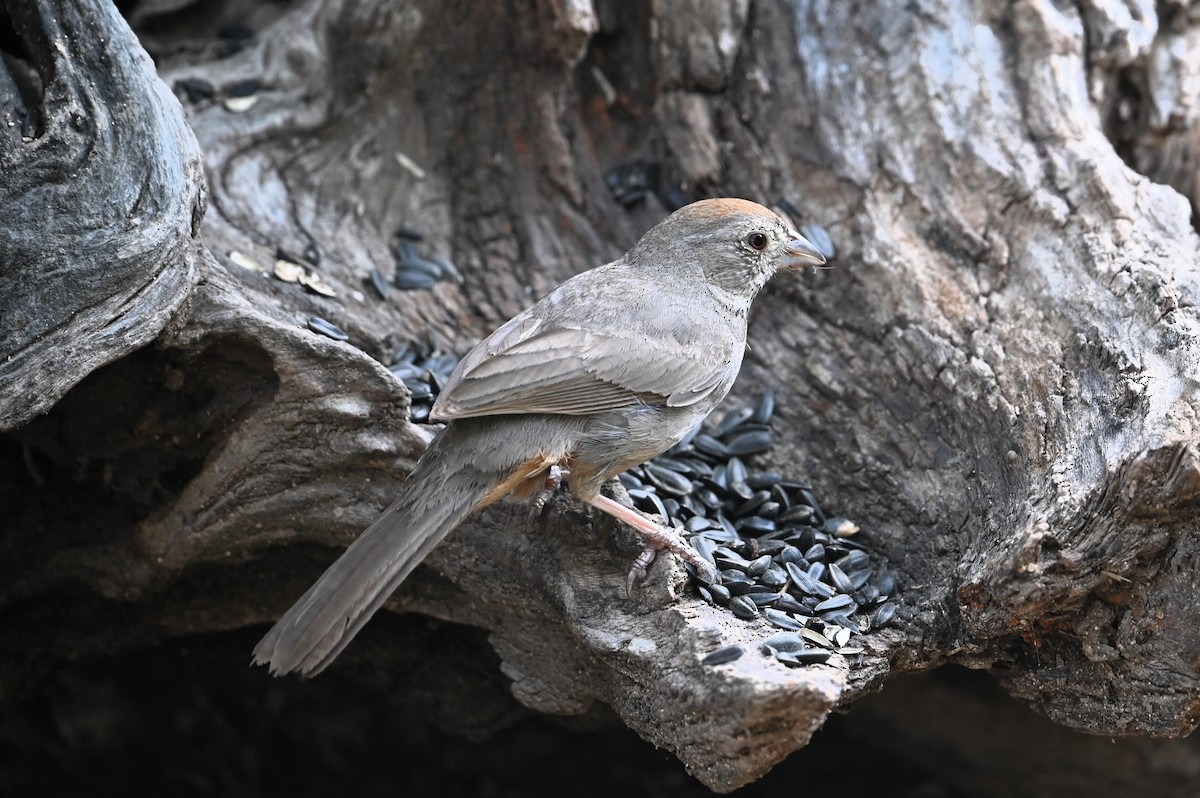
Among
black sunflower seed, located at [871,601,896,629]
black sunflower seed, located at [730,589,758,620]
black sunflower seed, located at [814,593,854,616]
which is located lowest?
black sunflower seed, located at [871,601,896,629]

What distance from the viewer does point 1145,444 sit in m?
3.14

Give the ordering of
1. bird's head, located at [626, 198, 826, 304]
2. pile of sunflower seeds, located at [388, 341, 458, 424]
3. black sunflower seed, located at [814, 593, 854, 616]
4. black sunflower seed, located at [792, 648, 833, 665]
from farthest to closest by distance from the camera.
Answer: bird's head, located at [626, 198, 826, 304] → pile of sunflower seeds, located at [388, 341, 458, 424] → black sunflower seed, located at [814, 593, 854, 616] → black sunflower seed, located at [792, 648, 833, 665]

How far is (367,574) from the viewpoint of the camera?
3354 millimetres

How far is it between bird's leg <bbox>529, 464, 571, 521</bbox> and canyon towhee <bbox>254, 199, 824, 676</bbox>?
0.03 feet

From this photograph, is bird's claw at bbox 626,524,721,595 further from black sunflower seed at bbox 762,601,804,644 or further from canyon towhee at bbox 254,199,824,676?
black sunflower seed at bbox 762,601,804,644

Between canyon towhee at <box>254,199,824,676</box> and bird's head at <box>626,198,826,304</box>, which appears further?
bird's head at <box>626,198,826,304</box>

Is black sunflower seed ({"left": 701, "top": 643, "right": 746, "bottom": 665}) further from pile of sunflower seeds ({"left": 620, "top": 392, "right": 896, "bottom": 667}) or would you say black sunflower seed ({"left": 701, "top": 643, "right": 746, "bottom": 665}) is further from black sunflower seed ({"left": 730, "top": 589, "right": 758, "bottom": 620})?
black sunflower seed ({"left": 730, "top": 589, "right": 758, "bottom": 620})

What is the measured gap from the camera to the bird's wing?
3.73 m

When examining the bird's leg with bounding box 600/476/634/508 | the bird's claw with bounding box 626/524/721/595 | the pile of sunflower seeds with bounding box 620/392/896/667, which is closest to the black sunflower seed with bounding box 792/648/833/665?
the pile of sunflower seeds with bounding box 620/392/896/667

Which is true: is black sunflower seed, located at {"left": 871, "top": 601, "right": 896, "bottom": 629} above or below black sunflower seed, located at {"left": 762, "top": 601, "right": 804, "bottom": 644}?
below

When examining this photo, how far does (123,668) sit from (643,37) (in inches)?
161

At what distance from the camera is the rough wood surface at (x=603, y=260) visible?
10.9ft

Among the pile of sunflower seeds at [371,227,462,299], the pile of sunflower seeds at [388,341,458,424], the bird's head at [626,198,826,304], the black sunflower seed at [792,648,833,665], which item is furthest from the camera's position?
the pile of sunflower seeds at [371,227,462,299]

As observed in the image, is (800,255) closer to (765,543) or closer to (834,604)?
(765,543)
